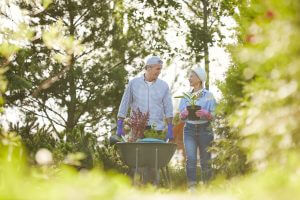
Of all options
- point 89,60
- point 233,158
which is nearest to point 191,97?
point 233,158

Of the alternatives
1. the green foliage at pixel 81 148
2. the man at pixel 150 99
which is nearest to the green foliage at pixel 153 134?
the man at pixel 150 99

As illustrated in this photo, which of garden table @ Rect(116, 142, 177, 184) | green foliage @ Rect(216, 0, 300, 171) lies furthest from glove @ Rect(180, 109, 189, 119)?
green foliage @ Rect(216, 0, 300, 171)

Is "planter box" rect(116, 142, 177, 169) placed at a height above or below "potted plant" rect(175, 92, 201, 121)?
below

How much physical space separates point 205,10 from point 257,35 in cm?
1231

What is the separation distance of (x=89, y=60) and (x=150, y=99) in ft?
27.6

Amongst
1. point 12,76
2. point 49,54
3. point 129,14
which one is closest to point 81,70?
point 49,54

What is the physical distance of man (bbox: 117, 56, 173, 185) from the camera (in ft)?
23.0

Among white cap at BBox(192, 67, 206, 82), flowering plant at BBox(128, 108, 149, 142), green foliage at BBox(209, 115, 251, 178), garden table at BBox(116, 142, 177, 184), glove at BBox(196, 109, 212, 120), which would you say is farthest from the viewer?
flowering plant at BBox(128, 108, 149, 142)

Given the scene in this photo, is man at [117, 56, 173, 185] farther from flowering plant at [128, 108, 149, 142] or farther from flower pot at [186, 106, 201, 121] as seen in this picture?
flower pot at [186, 106, 201, 121]

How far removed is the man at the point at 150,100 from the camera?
23.0 feet

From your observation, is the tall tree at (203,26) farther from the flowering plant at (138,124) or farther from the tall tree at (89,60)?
the flowering plant at (138,124)

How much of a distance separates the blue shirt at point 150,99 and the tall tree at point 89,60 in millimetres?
6925

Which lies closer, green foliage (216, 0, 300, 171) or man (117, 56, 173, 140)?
green foliage (216, 0, 300, 171)

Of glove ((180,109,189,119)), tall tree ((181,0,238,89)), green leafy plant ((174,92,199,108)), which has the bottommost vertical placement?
glove ((180,109,189,119))
